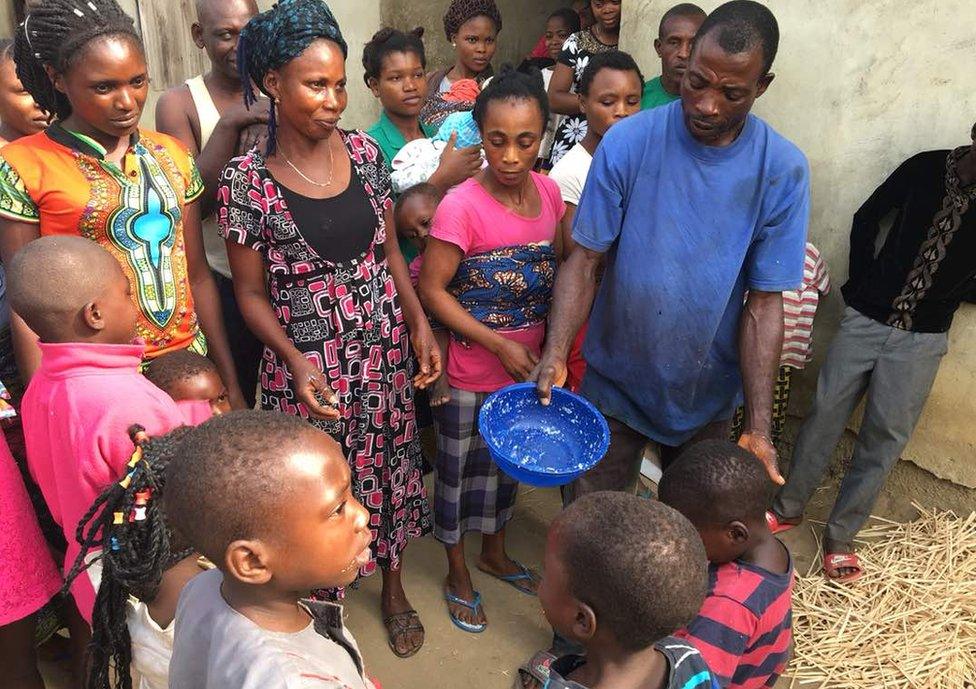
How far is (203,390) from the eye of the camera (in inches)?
87.4

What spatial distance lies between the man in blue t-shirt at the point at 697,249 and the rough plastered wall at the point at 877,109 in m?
1.55

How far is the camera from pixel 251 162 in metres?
2.38

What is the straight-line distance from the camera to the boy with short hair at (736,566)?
1821mm

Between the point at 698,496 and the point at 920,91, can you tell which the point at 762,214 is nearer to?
the point at 698,496

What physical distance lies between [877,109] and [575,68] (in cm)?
172

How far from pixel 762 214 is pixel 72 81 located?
81.9 inches

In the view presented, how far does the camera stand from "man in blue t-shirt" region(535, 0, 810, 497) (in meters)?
2.16

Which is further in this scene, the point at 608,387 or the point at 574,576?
the point at 608,387

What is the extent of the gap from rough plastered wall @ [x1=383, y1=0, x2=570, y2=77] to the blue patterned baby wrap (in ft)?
13.6

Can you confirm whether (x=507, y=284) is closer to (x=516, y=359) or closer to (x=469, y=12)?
(x=516, y=359)

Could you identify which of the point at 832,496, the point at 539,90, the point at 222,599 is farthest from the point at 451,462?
the point at 832,496

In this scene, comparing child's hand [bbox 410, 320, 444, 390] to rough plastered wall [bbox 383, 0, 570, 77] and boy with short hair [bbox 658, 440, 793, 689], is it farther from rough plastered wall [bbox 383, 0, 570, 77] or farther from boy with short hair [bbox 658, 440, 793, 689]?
→ rough plastered wall [bbox 383, 0, 570, 77]

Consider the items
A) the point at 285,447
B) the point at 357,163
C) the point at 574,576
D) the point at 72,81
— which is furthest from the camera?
the point at 357,163

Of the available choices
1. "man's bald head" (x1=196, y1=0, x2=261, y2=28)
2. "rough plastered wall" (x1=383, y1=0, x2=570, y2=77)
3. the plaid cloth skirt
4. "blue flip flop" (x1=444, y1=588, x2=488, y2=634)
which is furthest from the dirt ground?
"rough plastered wall" (x1=383, y1=0, x2=570, y2=77)
